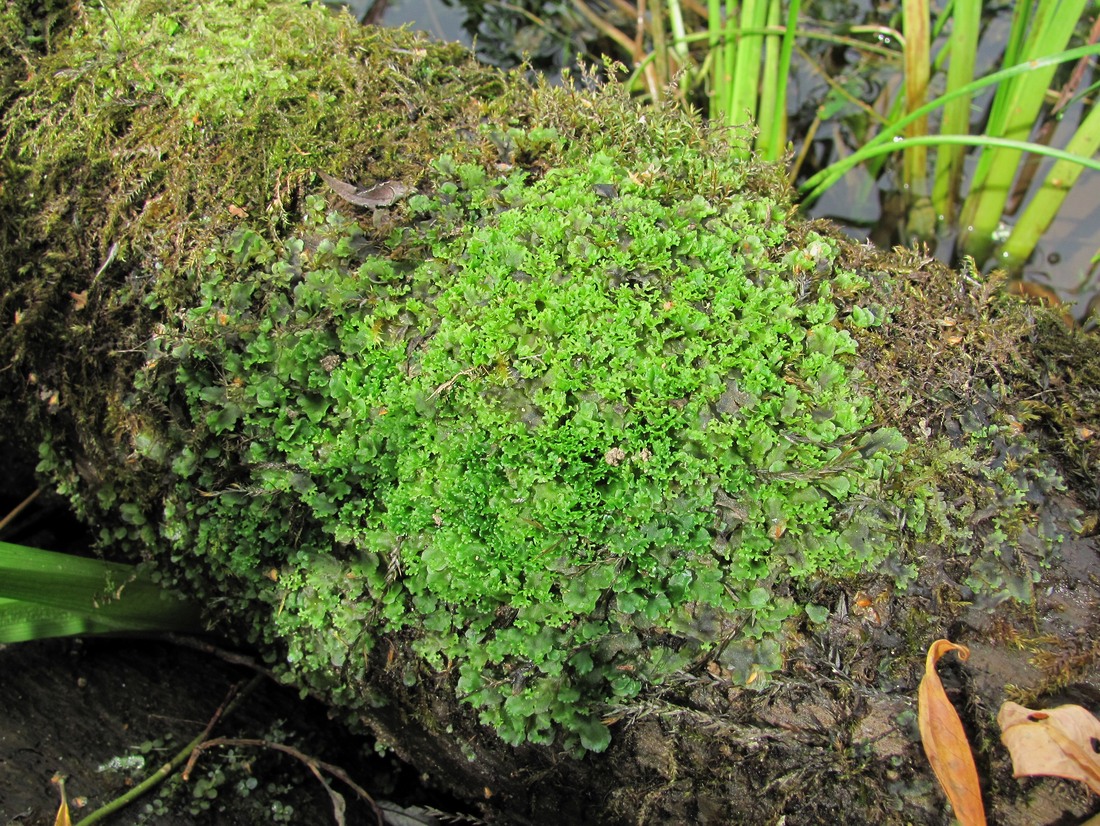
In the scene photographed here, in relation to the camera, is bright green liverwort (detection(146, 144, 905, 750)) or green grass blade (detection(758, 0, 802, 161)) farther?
green grass blade (detection(758, 0, 802, 161))

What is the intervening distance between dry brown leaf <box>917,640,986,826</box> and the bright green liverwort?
0.32m

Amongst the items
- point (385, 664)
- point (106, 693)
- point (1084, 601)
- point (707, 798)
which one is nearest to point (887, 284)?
point (1084, 601)

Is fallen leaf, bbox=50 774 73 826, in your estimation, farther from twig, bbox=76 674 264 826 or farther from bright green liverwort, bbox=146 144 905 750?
bright green liverwort, bbox=146 144 905 750

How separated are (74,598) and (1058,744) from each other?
2692 millimetres

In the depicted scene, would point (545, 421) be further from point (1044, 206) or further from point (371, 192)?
point (1044, 206)

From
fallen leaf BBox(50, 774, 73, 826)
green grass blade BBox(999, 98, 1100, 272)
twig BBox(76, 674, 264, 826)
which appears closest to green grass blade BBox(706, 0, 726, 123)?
green grass blade BBox(999, 98, 1100, 272)

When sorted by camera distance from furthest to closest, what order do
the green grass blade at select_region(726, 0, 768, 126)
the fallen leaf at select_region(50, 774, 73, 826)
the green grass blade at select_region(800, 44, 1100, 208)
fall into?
1. the green grass blade at select_region(726, 0, 768, 126)
2. the green grass blade at select_region(800, 44, 1100, 208)
3. the fallen leaf at select_region(50, 774, 73, 826)

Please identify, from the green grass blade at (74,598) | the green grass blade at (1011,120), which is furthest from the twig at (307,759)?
the green grass blade at (1011,120)

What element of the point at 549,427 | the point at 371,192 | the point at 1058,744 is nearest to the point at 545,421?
the point at 549,427

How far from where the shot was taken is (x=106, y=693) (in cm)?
251

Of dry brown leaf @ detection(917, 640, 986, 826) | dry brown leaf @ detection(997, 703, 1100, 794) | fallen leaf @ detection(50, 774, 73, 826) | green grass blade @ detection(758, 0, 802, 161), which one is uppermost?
green grass blade @ detection(758, 0, 802, 161)

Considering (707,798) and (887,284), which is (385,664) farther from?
(887,284)

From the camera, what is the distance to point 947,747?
175 cm

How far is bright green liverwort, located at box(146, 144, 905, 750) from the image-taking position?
1.91 metres
